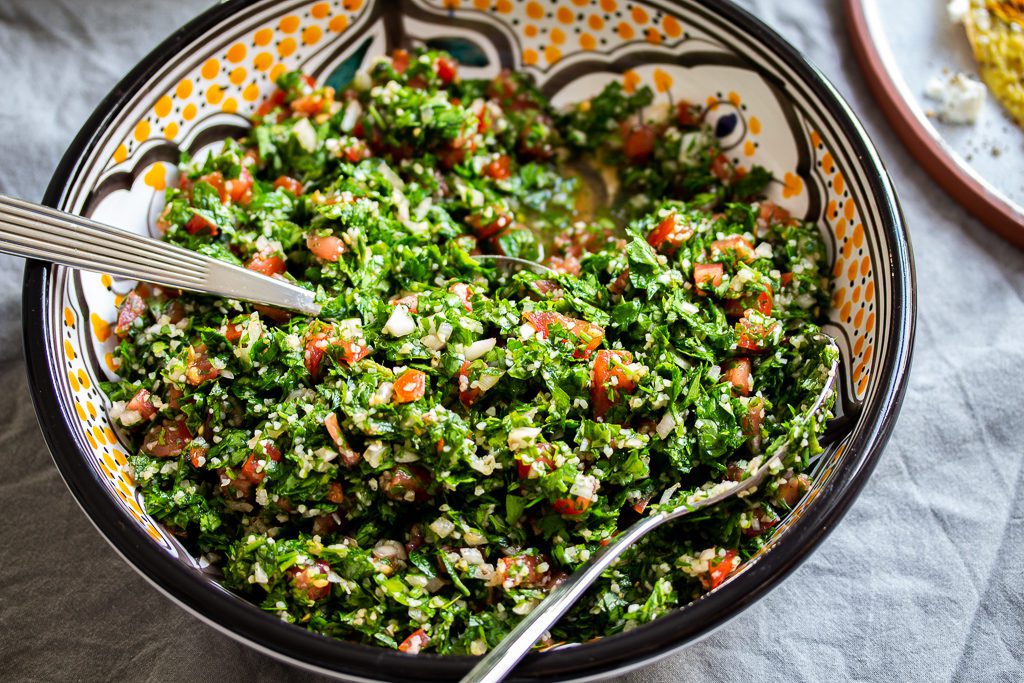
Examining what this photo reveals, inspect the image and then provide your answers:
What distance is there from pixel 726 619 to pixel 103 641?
6.43 feet

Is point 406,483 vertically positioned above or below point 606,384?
below

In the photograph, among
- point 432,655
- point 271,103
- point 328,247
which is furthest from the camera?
point 271,103

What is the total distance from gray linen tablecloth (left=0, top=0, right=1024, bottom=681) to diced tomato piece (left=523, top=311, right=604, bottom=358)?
1043 millimetres

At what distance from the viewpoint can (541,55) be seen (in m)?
3.46

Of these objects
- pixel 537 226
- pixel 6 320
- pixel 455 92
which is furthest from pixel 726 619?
pixel 6 320

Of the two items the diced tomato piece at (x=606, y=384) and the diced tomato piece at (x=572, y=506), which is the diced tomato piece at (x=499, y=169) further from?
the diced tomato piece at (x=572, y=506)

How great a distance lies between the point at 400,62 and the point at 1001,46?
2581mm

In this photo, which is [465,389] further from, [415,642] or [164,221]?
[164,221]

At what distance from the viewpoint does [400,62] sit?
11.0 ft

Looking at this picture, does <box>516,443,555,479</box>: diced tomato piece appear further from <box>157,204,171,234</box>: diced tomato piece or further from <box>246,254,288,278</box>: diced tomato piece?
<box>157,204,171,234</box>: diced tomato piece

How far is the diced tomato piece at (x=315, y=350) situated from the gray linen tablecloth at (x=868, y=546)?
94 centimetres

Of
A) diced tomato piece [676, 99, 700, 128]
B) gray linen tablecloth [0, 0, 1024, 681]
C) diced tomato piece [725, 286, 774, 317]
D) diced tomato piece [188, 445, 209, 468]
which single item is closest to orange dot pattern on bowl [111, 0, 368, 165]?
gray linen tablecloth [0, 0, 1024, 681]

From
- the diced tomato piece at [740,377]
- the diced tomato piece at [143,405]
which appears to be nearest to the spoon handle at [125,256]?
the diced tomato piece at [143,405]

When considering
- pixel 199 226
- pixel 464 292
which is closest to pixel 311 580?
pixel 464 292
